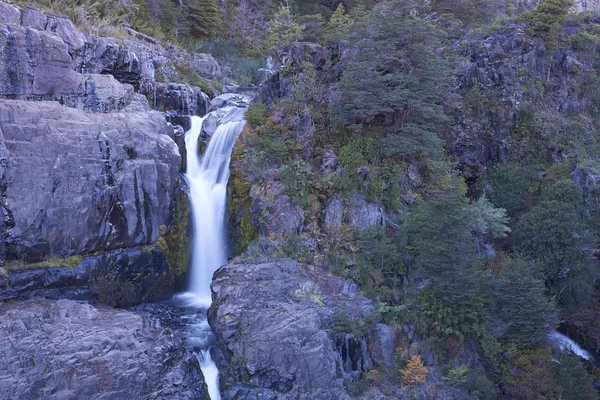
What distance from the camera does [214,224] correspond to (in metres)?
16.4

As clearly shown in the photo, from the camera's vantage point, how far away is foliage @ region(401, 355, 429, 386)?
1205 cm

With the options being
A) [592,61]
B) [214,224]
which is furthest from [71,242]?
[592,61]

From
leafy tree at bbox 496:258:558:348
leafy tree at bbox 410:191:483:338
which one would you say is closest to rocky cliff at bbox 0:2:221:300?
leafy tree at bbox 410:191:483:338

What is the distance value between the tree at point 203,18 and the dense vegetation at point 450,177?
760cm

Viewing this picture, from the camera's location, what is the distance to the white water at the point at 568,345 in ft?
48.7

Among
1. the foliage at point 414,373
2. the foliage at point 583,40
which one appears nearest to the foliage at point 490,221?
the foliage at point 414,373

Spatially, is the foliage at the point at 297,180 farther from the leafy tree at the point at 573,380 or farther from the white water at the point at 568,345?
the white water at the point at 568,345

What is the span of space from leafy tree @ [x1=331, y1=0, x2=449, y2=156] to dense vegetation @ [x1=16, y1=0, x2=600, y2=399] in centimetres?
7

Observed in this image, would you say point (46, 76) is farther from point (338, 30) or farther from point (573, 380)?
point (573, 380)

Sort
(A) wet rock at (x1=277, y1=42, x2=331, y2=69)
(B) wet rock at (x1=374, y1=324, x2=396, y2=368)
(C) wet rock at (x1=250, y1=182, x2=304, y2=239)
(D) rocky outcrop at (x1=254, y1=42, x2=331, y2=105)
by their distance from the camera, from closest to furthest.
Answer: (B) wet rock at (x1=374, y1=324, x2=396, y2=368) → (C) wet rock at (x1=250, y1=182, x2=304, y2=239) → (D) rocky outcrop at (x1=254, y1=42, x2=331, y2=105) → (A) wet rock at (x1=277, y1=42, x2=331, y2=69)

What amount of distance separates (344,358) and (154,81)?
14.3 meters

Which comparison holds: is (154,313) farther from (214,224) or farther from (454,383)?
(454,383)

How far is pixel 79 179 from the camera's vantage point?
46.1 feet

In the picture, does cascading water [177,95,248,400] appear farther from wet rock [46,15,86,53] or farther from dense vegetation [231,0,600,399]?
wet rock [46,15,86,53]
